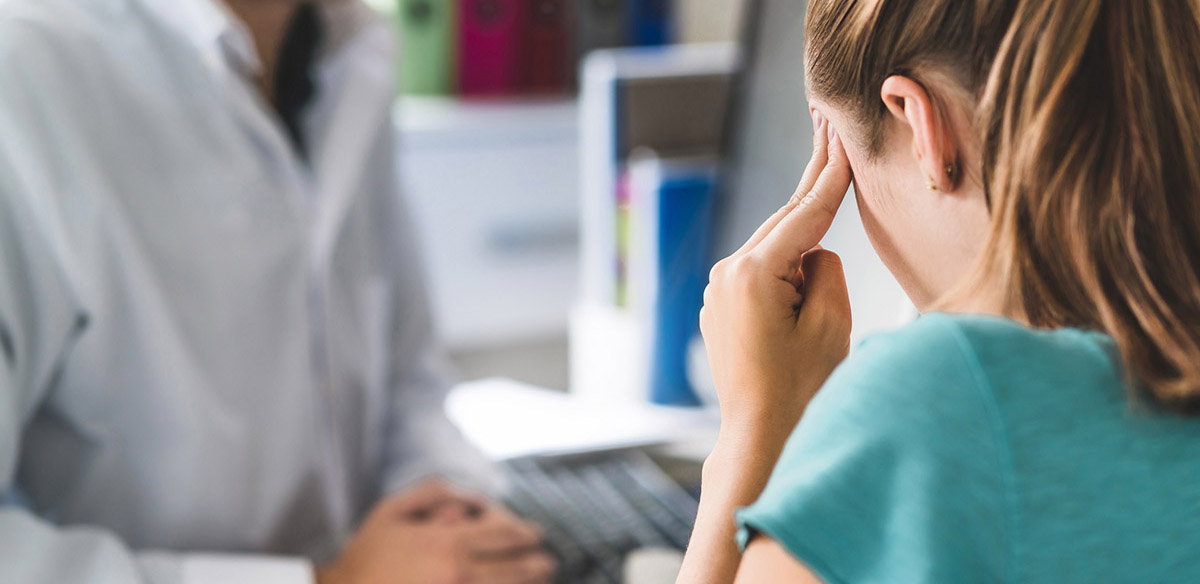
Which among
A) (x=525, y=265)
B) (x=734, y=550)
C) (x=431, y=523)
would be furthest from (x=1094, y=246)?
(x=525, y=265)

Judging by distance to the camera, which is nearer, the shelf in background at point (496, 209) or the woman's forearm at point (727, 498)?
the woman's forearm at point (727, 498)

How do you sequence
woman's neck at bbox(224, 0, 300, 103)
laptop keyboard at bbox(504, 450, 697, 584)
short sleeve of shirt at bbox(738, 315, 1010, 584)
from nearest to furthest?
short sleeve of shirt at bbox(738, 315, 1010, 584) → laptop keyboard at bbox(504, 450, 697, 584) → woman's neck at bbox(224, 0, 300, 103)

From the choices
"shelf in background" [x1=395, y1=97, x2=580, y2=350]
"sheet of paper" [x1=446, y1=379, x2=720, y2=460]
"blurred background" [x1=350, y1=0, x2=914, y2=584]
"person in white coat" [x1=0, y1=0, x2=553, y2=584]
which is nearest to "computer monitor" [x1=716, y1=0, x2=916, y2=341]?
"blurred background" [x1=350, y1=0, x2=914, y2=584]

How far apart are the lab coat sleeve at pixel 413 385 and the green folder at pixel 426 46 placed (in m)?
0.85

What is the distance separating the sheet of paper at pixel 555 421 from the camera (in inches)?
39.0

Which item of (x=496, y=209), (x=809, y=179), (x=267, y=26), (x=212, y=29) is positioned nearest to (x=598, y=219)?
(x=267, y=26)

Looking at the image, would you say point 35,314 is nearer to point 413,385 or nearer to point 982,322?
point 413,385

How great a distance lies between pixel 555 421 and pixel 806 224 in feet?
2.74

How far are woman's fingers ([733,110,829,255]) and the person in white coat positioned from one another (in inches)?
19.0

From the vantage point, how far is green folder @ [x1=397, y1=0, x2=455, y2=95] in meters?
1.92

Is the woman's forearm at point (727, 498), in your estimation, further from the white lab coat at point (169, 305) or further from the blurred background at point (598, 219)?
the white lab coat at point (169, 305)

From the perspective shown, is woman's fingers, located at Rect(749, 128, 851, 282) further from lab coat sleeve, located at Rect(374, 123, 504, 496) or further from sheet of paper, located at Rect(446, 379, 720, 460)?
lab coat sleeve, located at Rect(374, 123, 504, 496)

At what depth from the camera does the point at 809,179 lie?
0.37 meters

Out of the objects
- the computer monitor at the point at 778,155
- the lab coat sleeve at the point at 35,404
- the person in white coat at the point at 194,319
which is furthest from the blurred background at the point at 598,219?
the lab coat sleeve at the point at 35,404
